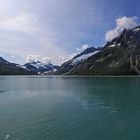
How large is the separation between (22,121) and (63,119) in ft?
18.6

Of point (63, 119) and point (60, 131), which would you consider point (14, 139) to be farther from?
point (63, 119)

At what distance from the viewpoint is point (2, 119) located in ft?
98.2

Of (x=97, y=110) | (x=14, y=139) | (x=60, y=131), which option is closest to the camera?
(x=14, y=139)

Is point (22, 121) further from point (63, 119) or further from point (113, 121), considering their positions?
point (113, 121)

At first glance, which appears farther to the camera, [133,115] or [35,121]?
[133,115]

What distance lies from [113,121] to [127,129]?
3834 millimetres

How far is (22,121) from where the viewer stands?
93.7 feet

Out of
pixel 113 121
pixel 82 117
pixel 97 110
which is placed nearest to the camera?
pixel 113 121

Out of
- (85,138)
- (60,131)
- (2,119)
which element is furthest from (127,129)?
(2,119)

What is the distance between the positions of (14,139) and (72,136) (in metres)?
5.97

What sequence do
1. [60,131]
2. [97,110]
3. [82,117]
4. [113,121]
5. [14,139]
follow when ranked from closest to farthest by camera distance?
[14,139] → [60,131] → [113,121] → [82,117] → [97,110]

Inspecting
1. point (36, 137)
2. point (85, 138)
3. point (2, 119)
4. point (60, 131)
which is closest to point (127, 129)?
point (85, 138)

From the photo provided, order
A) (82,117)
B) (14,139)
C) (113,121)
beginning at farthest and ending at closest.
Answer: (82,117)
(113,121)
(14,139)

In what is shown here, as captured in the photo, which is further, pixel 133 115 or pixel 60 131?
pixel 133 115
